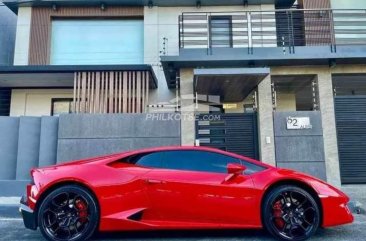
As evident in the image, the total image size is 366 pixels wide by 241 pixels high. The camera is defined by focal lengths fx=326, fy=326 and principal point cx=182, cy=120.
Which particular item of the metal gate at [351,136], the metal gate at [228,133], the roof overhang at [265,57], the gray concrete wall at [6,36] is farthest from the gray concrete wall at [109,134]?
the gray concrete wall at [6,36]

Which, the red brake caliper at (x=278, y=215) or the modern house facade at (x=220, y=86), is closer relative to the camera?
the red brake caliper at (x=278, y=215)

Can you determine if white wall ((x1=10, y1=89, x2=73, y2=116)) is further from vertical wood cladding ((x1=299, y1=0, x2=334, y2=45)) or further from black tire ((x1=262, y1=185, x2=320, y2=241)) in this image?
black tire ((x1=262, y1=185, x2=320, y2=241))

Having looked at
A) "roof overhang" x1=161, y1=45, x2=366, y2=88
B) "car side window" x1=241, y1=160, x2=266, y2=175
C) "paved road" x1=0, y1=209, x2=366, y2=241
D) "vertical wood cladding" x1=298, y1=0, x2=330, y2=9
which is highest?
"vertical wood cladding" x1=298, y1=0, x2=330, y2=9

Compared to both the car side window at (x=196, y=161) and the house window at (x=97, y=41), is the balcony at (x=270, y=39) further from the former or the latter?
the car side window at (x=196, y=161)

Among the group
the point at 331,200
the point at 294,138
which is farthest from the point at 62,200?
the point at 294,138

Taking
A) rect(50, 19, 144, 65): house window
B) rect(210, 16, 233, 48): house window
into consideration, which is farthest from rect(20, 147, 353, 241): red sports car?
rect(50, 19, 144, 65): house window

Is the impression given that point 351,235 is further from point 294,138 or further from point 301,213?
point 294,138

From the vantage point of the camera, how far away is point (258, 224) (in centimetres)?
433

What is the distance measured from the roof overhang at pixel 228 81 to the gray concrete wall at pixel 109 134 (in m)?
1.57

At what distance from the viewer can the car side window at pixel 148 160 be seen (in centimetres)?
460

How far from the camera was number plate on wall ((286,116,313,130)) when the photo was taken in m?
9.00

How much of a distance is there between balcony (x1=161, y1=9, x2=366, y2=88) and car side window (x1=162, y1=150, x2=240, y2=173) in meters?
4.79

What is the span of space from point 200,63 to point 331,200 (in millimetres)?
5729

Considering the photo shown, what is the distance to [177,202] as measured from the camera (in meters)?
4.30
